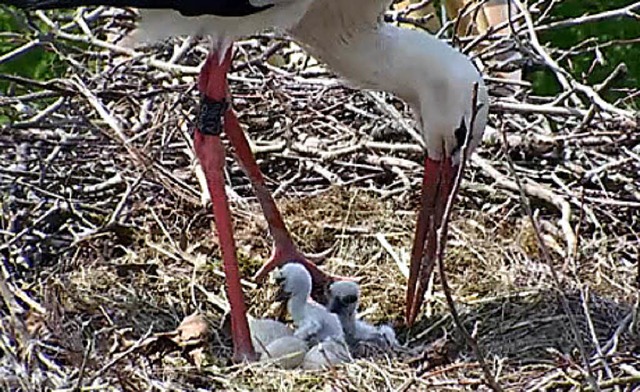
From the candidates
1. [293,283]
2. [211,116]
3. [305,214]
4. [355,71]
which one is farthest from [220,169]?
[305,214]

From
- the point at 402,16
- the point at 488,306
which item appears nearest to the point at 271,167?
the point at 402,16

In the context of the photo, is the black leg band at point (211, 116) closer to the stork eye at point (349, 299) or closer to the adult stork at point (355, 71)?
the adult stork at point (355, 71)

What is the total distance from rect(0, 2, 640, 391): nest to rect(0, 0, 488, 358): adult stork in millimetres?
132

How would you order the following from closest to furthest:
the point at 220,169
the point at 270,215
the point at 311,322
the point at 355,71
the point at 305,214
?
the point at 311,322 → the point at 220,169 → the point at 355,71 → the point at 270,215 → the point at 305,214

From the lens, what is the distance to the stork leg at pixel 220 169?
3105 millimetres

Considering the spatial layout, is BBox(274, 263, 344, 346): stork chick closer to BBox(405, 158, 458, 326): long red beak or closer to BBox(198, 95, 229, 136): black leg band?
BBox(405, 158, 458, 326): long red beak

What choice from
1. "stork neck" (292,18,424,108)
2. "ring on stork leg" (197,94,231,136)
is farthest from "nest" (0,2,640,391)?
"ring on stork leg" (197,94,231,136)

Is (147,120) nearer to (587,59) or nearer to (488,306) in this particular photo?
(488,306)

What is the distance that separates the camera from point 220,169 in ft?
10.8

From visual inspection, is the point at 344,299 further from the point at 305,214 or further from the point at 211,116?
the point at 305,214

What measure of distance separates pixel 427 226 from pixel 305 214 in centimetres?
65

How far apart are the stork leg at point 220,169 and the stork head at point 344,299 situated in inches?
9.2

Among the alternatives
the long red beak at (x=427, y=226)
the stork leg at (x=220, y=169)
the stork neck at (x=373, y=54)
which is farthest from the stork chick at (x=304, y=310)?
the stork neck at (x=373, y=54)

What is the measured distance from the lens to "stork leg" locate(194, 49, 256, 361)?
3.11 metres
